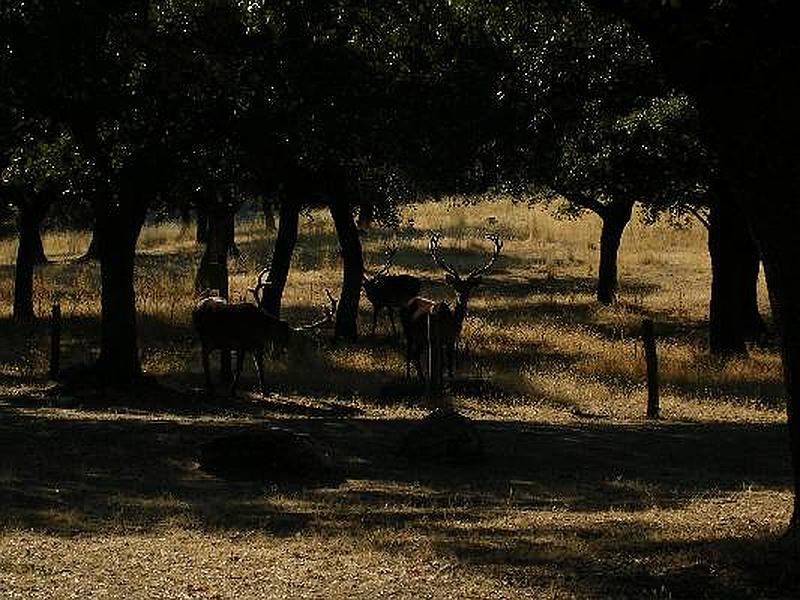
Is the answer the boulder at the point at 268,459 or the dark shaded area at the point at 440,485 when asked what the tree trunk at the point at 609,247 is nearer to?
the dark shaded area at the point at 440,485

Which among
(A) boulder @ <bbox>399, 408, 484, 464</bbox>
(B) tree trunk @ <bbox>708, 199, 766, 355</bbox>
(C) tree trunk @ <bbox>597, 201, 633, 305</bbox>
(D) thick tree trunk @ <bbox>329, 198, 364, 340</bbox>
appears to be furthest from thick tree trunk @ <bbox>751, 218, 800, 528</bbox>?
(C) tree trunk @ <bbox>597, 201, 633, 305</bbox>

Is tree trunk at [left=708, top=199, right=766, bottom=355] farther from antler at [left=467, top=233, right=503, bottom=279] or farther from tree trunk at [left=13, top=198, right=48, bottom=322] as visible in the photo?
tree trunk at [left=13, top=198, right=48, bottom=322]

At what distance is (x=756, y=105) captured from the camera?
30.2ft

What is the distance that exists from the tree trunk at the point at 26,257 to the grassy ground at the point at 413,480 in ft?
2.28

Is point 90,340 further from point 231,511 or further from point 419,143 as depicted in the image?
point 231,511

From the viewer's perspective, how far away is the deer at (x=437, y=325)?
2186cm

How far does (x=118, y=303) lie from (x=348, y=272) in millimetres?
9366

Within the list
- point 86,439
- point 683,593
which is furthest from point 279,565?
point 86,439

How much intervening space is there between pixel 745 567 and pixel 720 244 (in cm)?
2024

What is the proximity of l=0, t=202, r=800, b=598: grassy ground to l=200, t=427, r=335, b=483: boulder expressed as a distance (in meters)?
0.33

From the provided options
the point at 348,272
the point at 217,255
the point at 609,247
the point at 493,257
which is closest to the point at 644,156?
the point at 493,257

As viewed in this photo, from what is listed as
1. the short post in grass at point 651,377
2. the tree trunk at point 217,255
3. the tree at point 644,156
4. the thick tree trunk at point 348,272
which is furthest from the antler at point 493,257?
the tree trunk at point 217,255

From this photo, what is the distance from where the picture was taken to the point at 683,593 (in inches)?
356

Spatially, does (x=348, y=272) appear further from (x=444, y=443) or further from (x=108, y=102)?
(x=444, y=443)
